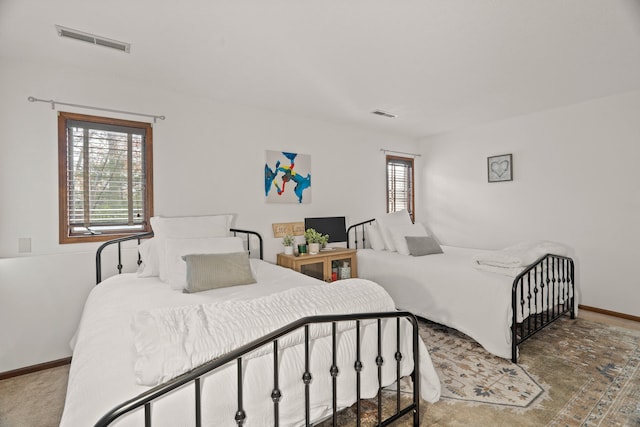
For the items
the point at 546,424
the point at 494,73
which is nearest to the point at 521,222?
the point at 494,73

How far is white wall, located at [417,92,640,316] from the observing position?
3.31 meters

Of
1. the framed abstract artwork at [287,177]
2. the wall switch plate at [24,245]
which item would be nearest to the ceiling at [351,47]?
the framed abstract artwork at [287,177]

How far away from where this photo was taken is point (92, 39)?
217 centimetres

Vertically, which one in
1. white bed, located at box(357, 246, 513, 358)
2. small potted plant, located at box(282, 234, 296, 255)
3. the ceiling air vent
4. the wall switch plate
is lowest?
white bed, located at box(357, 246, 513, 358)

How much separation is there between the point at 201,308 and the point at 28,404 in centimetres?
177

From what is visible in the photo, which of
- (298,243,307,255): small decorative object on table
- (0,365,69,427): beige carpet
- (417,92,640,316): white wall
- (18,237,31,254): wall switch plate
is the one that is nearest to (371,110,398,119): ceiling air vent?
(417,92,640,316): white wall

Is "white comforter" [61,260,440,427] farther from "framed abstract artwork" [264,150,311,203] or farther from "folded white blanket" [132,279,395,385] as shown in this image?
"framed abstract artwork" [264,150,311,203]

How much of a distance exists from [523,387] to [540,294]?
111cm

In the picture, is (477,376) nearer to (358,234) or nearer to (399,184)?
(358,234)

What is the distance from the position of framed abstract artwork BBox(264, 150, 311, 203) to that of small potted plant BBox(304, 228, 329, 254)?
455 mm

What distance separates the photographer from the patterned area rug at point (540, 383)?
5.90ft

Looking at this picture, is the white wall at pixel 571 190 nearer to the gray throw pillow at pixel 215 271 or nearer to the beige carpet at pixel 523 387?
the beige carpet at pixel 523 387

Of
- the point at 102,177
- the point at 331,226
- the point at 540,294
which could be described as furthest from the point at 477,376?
the point at 102,177

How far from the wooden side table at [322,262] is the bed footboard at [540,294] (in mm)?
1814
